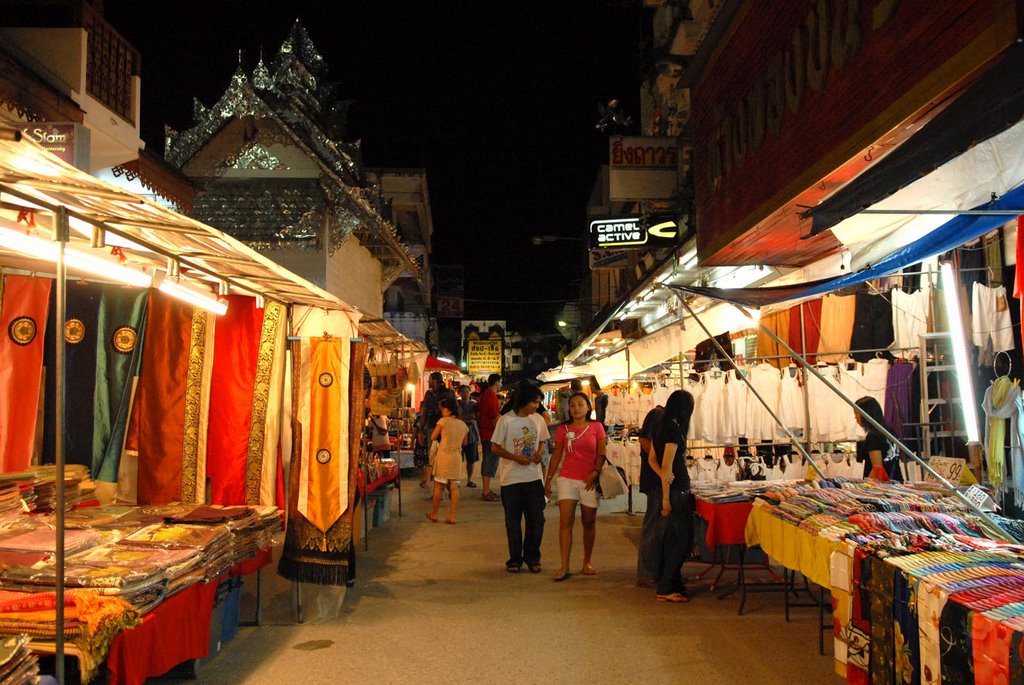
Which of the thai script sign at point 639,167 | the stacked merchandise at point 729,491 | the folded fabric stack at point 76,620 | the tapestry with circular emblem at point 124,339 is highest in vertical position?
the thai script sign at point 639,167

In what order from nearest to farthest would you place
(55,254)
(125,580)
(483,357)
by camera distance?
(55,254) < (125,580) < (483,357)

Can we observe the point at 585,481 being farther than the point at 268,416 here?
Yes

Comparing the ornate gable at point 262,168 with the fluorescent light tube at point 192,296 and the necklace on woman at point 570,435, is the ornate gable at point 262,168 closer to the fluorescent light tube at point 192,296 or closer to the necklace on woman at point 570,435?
the necklace on woman at point 570,435

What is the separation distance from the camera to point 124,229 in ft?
14.7

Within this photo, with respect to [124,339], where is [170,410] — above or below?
below

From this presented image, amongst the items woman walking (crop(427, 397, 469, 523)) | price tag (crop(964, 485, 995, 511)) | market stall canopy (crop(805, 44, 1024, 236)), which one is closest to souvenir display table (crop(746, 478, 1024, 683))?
price tag (crop(964, 485, 995, 511))

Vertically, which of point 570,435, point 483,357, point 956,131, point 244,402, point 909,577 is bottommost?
point 909,577

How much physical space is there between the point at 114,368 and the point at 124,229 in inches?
86.6

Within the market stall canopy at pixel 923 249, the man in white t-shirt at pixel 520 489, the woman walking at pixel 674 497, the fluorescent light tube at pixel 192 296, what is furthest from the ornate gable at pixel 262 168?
the market stall canopy at pixel 923 249

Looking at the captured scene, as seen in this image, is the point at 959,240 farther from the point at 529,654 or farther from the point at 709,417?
the point at 709,417

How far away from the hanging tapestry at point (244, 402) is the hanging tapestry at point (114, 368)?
26.2 inches

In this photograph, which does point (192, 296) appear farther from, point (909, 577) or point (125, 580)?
point (909, 577)

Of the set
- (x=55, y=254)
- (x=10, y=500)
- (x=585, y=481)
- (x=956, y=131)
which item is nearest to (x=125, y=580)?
(x=10, y=500)

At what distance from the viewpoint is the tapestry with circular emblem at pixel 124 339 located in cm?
631
